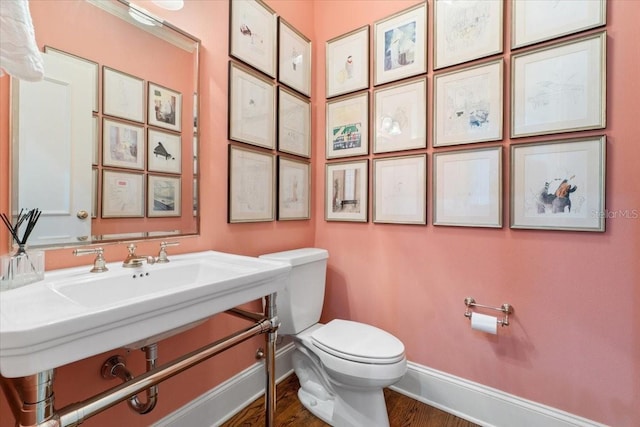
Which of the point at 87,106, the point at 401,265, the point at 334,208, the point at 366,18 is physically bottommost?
the point at 401,265

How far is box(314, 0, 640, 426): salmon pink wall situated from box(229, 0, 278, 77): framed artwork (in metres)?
0.56

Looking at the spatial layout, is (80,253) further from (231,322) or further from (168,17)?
(168,17)

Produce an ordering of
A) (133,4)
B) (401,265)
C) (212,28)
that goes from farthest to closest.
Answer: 1. (401,265)
2. (212,28)
3. (133,4)

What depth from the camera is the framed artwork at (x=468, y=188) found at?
4.78ft

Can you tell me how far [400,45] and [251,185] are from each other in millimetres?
1206

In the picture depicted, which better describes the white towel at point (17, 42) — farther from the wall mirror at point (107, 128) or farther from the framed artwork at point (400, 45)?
the framed artwork at point (400, 45)

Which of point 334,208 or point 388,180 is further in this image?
point 334,208

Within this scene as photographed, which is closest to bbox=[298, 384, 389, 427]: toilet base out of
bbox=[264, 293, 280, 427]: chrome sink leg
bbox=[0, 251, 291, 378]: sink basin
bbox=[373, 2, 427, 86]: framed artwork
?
bbox=[264, 293, 280, 427]: chrome sink leg

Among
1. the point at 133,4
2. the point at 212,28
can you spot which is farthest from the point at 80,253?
the point at 212,28

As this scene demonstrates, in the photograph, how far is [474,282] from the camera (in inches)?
59.9

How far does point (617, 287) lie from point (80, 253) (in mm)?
2077

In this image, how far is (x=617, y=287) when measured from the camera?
3.99 feet

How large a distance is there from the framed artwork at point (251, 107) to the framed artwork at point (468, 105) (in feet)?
3.08

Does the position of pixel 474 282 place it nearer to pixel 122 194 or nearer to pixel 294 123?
pixel 294 123
